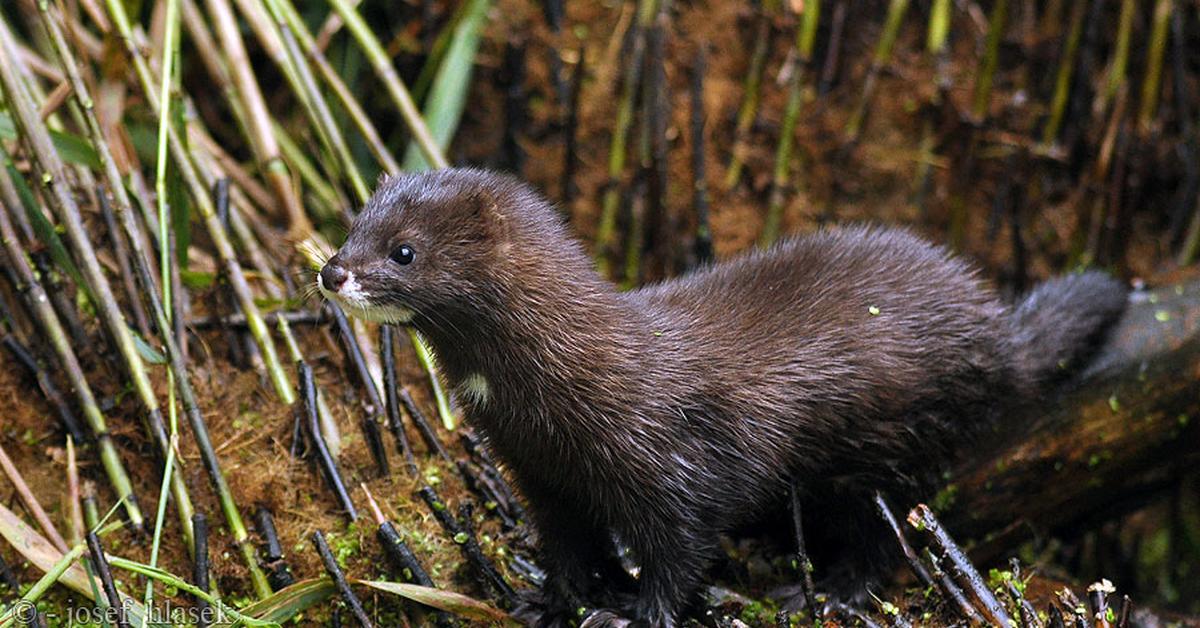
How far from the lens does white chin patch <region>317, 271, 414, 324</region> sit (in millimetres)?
3387

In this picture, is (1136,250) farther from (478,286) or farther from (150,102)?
(150,102)

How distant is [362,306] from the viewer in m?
3.43

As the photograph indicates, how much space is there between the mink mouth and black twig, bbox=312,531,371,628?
2.53 feet

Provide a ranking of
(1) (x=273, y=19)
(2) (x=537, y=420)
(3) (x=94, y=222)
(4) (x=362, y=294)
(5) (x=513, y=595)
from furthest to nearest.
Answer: (1) (x=273, y=19) < (3) (x=94, y=222) < (5) (x=513, y=595) < (2) (x=537, y=420) < (4) (x=362, y=294)

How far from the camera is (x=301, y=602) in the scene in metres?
3.76

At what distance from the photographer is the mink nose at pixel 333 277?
3.37m

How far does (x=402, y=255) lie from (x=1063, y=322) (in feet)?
8.05

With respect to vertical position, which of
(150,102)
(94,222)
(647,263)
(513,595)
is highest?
(150,102)

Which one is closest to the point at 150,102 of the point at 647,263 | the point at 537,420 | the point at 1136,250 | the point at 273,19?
the point at 273,19

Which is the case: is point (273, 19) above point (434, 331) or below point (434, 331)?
above

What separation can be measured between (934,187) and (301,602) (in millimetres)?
4074

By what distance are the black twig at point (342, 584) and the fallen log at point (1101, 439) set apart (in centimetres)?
221

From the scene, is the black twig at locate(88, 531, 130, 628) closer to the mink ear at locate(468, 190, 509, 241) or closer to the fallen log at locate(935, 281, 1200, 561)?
the mink ear at locate(468, 190, 509, 241)

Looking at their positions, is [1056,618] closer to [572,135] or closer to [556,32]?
[572,135]
